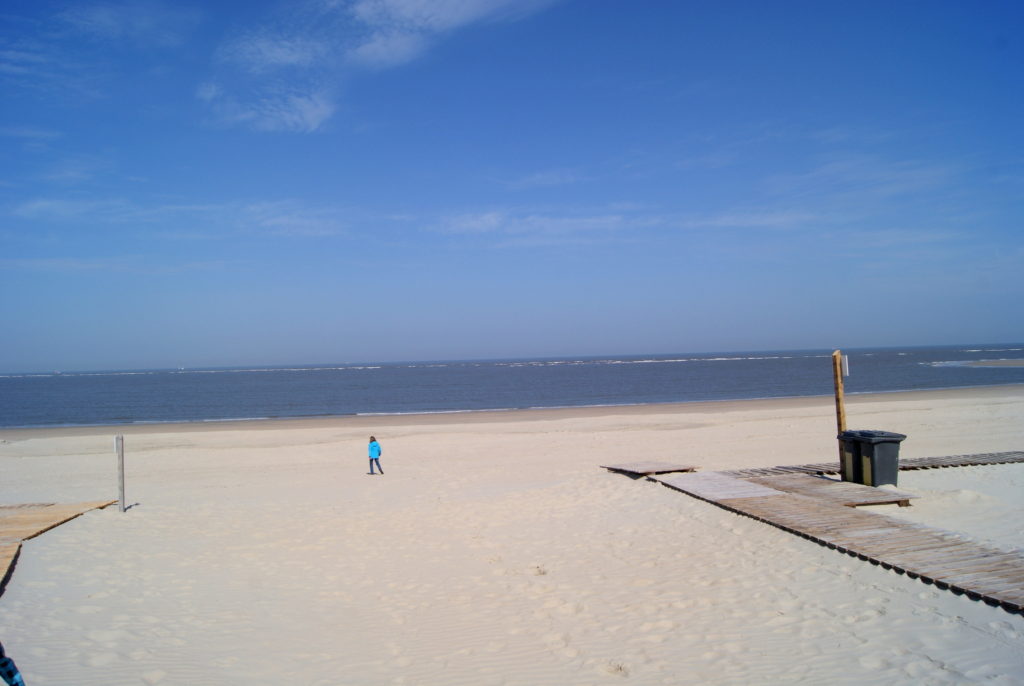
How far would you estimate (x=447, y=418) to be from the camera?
107 feet

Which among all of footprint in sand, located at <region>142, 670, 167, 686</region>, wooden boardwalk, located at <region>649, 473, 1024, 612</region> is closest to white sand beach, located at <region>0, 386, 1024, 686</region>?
footprint in sand, located at <region>142, 670, 167, 686</region>

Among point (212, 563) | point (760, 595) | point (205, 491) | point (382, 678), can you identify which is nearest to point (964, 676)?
point (760, 595)

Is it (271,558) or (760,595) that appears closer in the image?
(760,595)

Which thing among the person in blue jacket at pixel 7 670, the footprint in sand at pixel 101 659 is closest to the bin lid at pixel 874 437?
the footprint in sand at pixel 101 659

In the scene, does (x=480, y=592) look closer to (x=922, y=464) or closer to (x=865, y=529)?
(x=865, y=529)

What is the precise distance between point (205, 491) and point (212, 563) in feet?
20.9

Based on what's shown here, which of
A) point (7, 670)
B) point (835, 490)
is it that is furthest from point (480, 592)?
point (835, 490)

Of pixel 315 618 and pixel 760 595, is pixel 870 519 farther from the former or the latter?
pixel 315 618

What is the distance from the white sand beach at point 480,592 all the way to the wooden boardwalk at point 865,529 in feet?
0.65

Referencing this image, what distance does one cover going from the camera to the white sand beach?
4.81 metres

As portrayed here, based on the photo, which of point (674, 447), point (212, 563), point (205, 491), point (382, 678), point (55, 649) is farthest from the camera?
point (674, 447)

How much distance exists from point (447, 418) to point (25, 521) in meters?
23.5

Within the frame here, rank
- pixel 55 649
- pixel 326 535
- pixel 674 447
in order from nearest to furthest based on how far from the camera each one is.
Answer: pixel 55 649 < pixel 326 535 < pixel 674 447

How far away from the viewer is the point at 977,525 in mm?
8055
